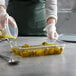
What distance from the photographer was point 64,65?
0.84m

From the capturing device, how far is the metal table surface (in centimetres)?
76

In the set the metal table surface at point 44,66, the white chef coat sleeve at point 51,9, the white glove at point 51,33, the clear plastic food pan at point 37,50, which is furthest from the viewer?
the white chef coat sleeve at point 51,9

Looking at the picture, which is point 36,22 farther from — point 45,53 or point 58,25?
point 58,25

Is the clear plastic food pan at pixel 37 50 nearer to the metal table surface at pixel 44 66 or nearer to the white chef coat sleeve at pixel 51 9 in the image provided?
the metal table surface at pixel 44 66

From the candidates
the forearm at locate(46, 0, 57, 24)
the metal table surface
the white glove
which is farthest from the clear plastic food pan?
the forearm at locate(46, 0, 57, 24)

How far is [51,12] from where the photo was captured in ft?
4.20

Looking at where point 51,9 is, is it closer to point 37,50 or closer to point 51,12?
point 51,12

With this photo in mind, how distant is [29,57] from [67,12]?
4.53 ft

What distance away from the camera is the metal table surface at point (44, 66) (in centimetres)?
76

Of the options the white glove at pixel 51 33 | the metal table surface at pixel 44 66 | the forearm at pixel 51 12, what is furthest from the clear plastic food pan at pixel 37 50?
the forearm at pixel 51 12

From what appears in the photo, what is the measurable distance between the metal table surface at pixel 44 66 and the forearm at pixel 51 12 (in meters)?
0.31

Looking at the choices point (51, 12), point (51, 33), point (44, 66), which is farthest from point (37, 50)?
point (51, 12)

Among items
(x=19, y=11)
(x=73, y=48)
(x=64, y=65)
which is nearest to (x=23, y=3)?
(x=19, y=11)

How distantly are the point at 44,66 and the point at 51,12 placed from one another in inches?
20.4
